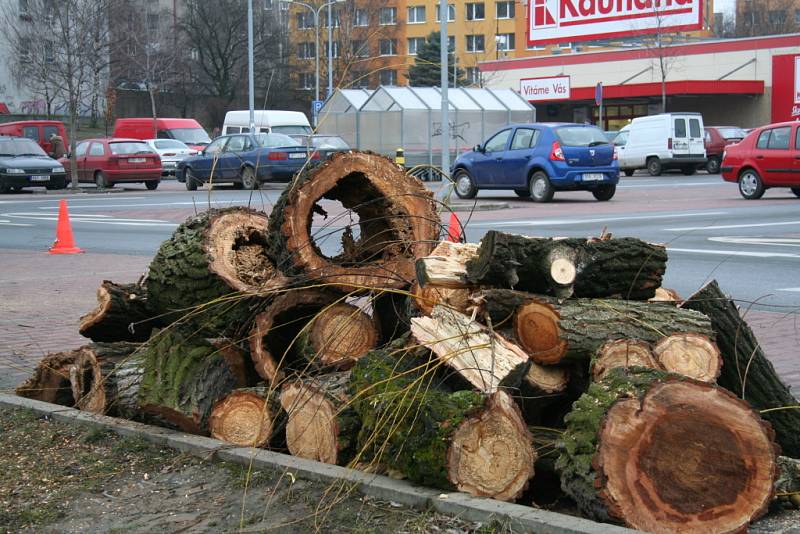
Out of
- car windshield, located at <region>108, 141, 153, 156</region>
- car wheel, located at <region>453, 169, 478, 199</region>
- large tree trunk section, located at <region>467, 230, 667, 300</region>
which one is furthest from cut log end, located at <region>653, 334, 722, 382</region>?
car windshield, located at <region>108, 141, 153, 156</region>

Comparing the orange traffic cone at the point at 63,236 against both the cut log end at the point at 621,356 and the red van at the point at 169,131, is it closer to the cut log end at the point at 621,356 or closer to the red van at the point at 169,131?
the cut log end at the point at 621,356

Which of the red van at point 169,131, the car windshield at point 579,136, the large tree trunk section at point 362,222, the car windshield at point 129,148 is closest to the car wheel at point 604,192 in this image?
the car windshield at point 579,136

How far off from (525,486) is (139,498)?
1.58m

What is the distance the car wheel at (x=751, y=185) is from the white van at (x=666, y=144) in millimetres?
13681

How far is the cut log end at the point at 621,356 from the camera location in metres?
4.62

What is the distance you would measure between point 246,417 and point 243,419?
2 cm

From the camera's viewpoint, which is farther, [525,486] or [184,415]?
[184,415]

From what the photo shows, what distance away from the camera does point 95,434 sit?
5379 millimetres

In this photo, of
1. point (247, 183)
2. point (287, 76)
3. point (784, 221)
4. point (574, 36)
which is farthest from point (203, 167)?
point (287, 76)

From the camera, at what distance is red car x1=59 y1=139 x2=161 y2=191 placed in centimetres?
3384

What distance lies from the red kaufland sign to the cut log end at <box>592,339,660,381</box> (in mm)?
52885

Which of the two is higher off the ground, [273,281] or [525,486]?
[273,281]

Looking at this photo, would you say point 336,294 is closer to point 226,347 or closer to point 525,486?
point 226,347

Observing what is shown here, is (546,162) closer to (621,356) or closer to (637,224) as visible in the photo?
(637,224)
